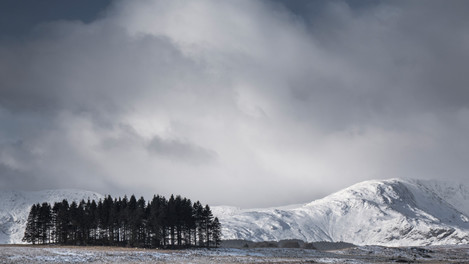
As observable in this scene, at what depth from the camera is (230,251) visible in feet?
375

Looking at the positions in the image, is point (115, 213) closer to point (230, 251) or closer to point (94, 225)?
point (94, 225)

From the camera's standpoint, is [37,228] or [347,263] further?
[37,228]

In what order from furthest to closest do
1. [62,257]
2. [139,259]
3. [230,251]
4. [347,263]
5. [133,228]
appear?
1. [133,228]
2. [230,251]
3. [347,263]
4. [139,259]
5. [62,257]

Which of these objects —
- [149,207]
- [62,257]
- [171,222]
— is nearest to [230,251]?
[171,222]

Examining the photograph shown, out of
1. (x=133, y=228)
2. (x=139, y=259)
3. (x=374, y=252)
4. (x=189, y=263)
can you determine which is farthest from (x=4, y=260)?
(x=374, y=252)

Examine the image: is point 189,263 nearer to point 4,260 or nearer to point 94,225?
point 4,260

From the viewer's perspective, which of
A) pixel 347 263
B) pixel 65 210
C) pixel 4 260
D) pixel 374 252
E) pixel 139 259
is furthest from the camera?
pixel 374 252

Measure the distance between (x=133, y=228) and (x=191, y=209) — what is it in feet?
61.9

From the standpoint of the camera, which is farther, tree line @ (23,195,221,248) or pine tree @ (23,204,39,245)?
pine tree @ (23,204,39,245)

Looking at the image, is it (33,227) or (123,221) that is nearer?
(123,221)

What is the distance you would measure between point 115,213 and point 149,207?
9.42 meters

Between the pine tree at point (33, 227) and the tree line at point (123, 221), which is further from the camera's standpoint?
the pine tree at point (33, 227)

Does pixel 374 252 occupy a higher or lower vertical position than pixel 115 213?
lower

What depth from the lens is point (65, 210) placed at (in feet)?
429
